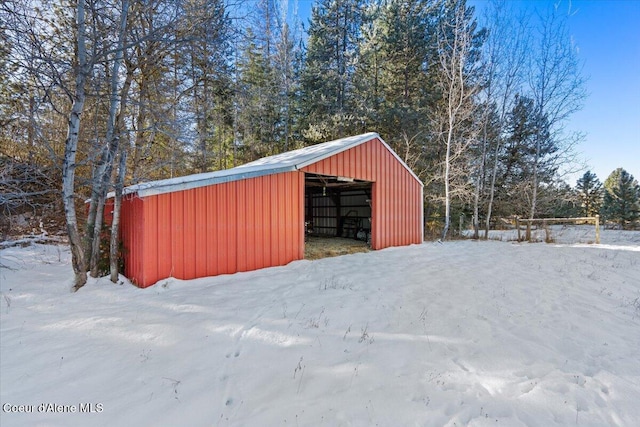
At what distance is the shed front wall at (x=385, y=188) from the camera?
8.36 m

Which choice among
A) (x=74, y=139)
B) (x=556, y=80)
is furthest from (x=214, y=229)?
(x=556, y=80)

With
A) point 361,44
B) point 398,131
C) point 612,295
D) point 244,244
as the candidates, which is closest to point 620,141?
point 398,131

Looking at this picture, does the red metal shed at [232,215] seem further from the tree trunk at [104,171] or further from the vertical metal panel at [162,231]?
the tree trunk at [104,171]

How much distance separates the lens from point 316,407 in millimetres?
2059

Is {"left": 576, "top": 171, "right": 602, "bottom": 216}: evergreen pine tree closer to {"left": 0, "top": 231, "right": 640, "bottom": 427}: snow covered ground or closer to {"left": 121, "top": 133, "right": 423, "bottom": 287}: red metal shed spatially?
{"left": 121, "top": 133, "right": 423, "bottom": 287}: red metal shed

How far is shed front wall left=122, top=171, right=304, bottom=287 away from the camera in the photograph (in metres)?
4.91

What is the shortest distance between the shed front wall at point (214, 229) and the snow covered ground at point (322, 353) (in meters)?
0.42

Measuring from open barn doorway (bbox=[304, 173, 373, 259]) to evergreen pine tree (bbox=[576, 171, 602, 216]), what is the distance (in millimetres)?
29867

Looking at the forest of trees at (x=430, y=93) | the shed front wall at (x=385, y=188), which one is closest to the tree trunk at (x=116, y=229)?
the shed front wall at (x=385, y=188)

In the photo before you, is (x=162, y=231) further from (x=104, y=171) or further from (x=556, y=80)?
(x=556, y=80)

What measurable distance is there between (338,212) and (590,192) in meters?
32.8

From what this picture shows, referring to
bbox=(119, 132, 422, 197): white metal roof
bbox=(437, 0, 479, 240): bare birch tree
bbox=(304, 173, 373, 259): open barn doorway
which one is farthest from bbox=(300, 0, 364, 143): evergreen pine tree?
bbox=(119, 132, 422, 197): white metal roof

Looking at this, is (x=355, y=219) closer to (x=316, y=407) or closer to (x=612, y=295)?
(x=612, y=295)

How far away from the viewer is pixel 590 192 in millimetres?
30656
